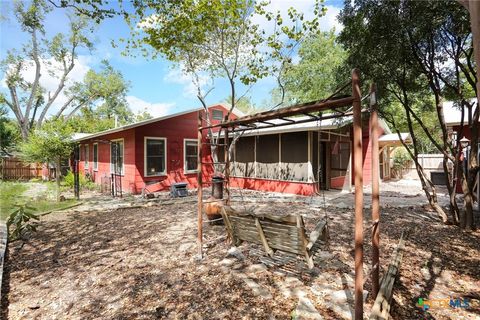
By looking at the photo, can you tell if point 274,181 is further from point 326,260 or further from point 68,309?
point 68,309

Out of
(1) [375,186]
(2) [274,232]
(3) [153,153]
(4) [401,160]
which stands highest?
(3) [153,153]

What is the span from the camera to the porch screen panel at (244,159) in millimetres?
10969

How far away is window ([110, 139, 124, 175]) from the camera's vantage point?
1075 cm

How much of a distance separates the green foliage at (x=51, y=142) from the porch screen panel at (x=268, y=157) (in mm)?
6868

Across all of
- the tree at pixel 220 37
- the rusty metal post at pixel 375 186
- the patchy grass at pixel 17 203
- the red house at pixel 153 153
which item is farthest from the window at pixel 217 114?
the rusty metal post at pixel 375 186

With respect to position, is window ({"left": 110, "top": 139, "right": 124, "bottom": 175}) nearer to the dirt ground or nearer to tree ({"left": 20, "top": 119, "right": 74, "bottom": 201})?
tree ({"left": 20, "top": 119, "right": 74, "bottom": 201})

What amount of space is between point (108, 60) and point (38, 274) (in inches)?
990

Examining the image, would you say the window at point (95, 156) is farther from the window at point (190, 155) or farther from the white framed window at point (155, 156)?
the window at point (190, 155)

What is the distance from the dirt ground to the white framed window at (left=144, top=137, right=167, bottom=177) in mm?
5048

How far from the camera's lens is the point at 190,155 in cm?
1150

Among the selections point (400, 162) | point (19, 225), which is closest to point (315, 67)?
point (400, 162)

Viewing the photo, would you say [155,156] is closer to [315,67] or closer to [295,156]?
[295,156]

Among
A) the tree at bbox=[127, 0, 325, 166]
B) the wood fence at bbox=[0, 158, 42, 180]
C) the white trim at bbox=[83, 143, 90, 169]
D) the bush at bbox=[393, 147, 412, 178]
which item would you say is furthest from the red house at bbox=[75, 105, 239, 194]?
the bush at bbox=[393, 147, 412, 178]

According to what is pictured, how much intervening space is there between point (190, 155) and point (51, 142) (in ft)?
16.8
